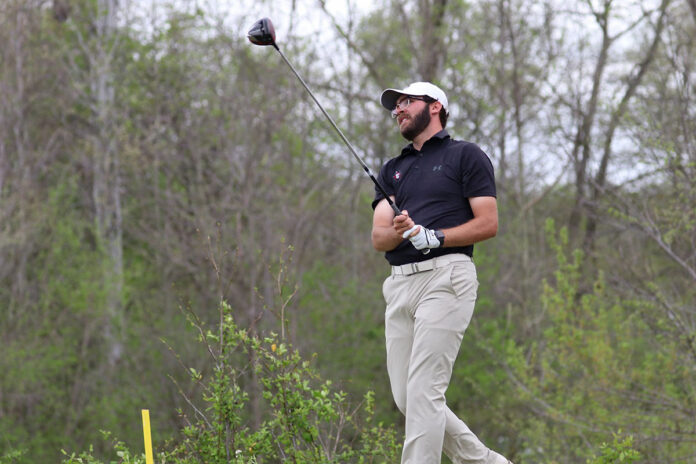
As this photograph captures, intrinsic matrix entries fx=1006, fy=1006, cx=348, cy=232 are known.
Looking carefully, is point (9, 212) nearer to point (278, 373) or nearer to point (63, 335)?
point (63, 335)

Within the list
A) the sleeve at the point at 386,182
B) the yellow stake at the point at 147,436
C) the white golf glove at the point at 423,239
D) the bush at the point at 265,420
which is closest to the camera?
the yellow stake at the point at 147,436

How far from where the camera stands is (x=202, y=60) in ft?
59.1

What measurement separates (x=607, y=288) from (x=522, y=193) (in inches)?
325

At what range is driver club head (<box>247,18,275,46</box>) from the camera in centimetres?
497

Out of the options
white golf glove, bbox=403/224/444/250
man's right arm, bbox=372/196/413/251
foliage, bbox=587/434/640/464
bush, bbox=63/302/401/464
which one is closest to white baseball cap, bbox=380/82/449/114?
man's right arm, bbox=372/196/413/251

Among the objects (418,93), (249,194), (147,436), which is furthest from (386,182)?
(249,194)

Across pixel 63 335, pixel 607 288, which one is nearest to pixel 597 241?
pixel 607 288

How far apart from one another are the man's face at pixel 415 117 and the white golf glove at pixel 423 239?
2.04ft

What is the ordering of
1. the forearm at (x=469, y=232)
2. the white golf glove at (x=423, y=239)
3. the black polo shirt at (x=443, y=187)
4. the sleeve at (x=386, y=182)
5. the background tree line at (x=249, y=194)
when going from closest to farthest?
the white golf glove at (x=423, y=239) → the forearm at (x=469, y=232) → the black polo shirt at (x=443, y=187) → the sleeve at (x=386, y=182) → the background tree line at (x=249, y=194)

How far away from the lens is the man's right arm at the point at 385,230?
4598mm

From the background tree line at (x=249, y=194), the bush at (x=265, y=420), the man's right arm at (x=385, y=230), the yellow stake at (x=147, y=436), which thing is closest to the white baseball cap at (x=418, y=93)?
the man's right arm at (x=385, y=230)

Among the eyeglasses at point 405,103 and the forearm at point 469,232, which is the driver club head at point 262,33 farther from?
the forearm at point 469,232

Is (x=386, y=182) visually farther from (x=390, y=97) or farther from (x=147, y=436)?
(x=147, y=436)

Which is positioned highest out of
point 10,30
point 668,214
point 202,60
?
point 10,30
